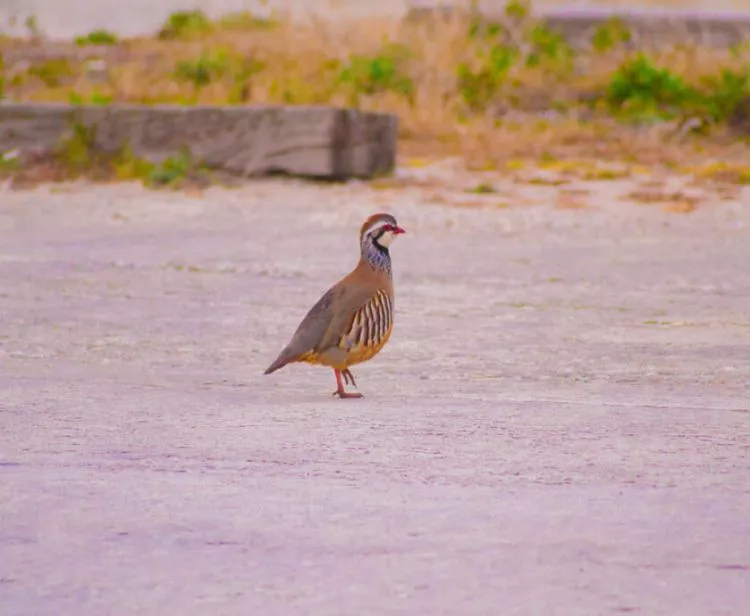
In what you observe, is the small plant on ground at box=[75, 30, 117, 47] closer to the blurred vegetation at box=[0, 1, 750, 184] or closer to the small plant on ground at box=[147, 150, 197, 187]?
the blurred vegetation at box=[0, 1, 750, 184]

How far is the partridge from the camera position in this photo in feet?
20.8

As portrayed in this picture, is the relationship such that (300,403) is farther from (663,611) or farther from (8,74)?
(8,74)

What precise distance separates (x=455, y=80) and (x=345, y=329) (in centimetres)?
1164

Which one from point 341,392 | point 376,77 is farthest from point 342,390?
point 376,77

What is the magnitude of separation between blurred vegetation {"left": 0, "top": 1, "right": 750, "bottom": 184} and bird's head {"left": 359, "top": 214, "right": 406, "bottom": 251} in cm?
628

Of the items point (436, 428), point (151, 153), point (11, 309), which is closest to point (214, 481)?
point (436, 428)

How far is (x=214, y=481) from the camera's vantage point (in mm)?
4961

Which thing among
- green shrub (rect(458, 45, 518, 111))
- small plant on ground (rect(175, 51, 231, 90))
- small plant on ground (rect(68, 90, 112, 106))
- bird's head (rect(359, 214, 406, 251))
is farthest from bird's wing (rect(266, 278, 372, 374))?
small plant on ground (rect(175, 51, 231, 90))

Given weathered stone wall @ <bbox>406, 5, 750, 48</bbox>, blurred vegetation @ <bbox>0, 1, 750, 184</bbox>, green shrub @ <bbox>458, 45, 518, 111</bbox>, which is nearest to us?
blurred vegetation @ <bbox>0, 1, 750, 184</bbox>

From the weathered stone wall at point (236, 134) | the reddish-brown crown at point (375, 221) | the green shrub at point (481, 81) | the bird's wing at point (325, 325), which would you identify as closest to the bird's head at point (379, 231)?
the reddish-brown crown at point (375, 221)

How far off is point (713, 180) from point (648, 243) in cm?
295

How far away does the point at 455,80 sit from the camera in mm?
17703

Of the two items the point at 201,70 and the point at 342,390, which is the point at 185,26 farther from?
the point at 342,390

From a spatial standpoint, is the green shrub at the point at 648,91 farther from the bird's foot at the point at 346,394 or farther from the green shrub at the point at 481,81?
the bird's foot at the point at 346,394
